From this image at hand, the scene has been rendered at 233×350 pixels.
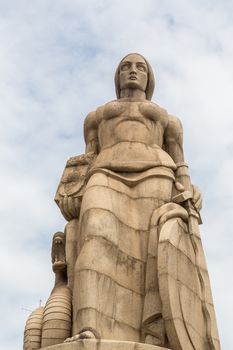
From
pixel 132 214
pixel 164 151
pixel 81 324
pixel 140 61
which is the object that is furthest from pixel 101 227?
pixel 140 61

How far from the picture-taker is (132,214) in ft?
44.1

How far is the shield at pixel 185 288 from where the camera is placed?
12.0m

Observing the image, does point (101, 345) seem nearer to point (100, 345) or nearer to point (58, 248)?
point (100, 345)

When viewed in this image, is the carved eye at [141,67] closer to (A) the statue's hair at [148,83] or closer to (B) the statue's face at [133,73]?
(B) the statue's face at [133,73]

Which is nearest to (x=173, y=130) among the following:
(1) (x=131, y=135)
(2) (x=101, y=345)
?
(1) (x=131, y=135)

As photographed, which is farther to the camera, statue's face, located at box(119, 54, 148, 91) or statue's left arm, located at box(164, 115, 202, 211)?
statue's face, located at box(119, 54, 148, 91)

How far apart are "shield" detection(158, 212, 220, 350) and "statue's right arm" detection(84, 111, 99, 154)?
269 cm

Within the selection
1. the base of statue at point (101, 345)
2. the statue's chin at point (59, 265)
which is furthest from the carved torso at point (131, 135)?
the base of statue at point (101, 345)

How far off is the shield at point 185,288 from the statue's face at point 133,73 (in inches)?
129

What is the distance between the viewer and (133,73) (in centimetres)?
1542

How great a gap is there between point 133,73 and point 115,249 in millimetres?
4221

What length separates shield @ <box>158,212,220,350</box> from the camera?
1198 cm

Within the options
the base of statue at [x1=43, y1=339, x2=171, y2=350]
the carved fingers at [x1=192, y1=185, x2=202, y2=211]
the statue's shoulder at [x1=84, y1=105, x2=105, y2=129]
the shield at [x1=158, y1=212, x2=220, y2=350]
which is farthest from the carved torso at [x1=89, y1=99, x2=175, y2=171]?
the base of statue at [x1=43, y1=339, x2=171, y2=350]

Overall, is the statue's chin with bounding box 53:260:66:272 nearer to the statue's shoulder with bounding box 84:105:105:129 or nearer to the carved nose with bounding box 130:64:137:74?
the statue's shoulder with bounding box 84:105:105:129
